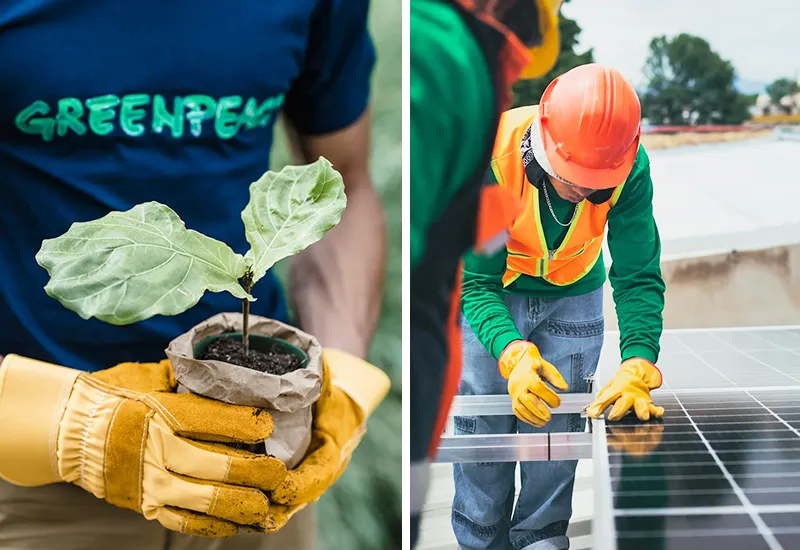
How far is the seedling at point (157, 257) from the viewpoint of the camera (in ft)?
2.24

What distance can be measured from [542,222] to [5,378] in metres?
0.73

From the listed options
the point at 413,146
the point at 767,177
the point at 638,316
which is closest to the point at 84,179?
the point at 413,146

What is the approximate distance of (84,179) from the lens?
3.08 ft

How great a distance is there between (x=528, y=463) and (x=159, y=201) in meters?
0.67

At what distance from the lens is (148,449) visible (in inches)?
32.5

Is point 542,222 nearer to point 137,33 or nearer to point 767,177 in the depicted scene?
point 767,177

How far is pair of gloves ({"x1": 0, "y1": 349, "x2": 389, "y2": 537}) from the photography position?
2.65ft

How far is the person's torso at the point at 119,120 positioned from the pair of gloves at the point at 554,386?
47 centimetres

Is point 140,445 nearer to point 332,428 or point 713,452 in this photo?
point 332,428

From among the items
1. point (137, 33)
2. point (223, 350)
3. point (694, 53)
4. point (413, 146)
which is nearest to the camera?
point (223, 350)

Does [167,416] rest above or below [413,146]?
below

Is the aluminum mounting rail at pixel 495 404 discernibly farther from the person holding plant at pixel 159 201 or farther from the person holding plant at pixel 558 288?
the person holding plant at pixel 159 201

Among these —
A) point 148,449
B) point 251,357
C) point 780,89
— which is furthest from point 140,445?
point 780,89

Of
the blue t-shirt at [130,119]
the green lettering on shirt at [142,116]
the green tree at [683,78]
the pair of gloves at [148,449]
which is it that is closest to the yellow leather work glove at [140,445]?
the pair of gloves at [148,449]
